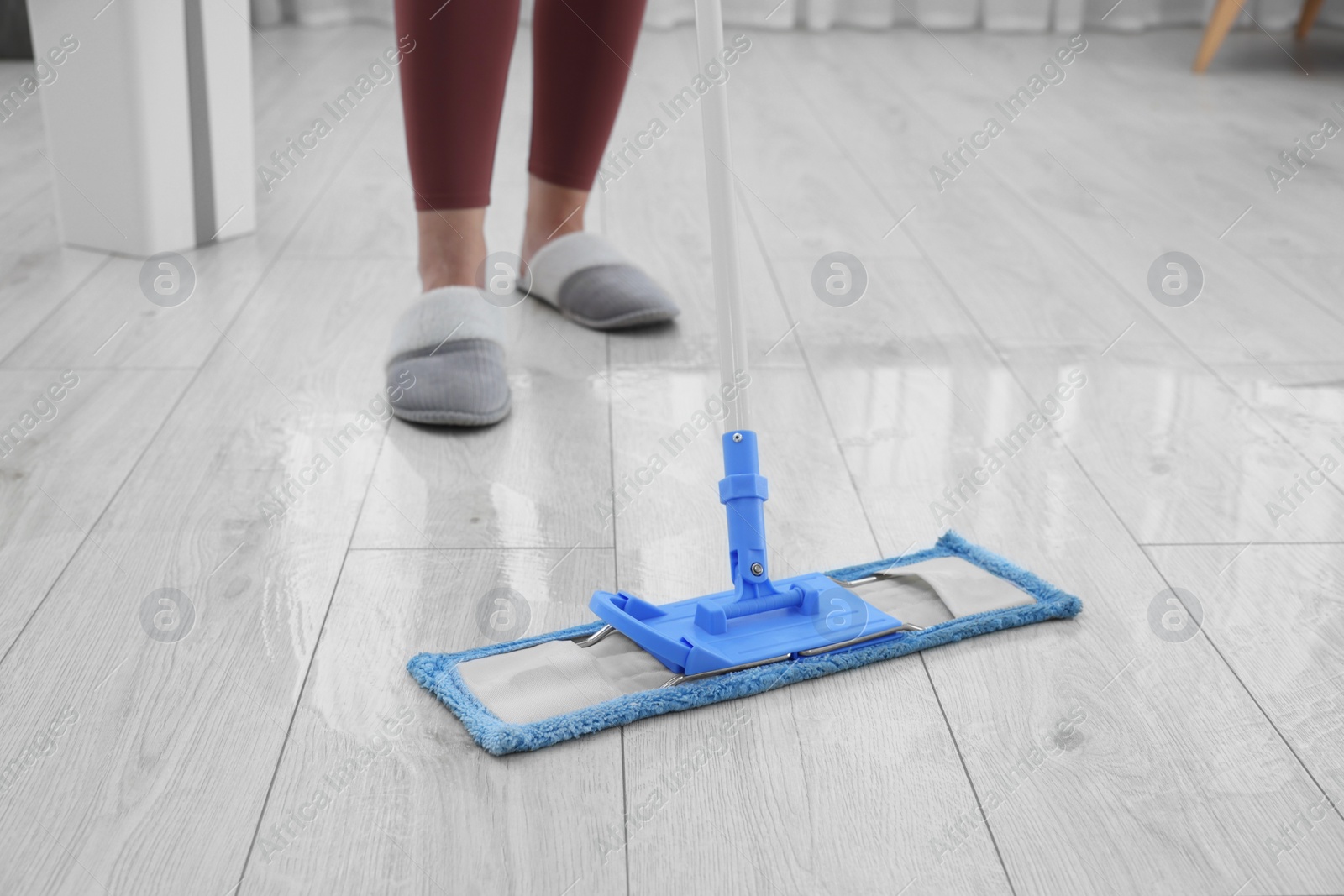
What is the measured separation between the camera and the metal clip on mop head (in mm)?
705

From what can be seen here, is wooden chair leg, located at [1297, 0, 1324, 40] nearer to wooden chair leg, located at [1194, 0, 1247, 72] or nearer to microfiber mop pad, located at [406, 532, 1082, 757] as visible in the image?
wooden chair leg, located at [1194, 0, 1247, 72]

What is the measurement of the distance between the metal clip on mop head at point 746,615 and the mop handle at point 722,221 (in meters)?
0.03

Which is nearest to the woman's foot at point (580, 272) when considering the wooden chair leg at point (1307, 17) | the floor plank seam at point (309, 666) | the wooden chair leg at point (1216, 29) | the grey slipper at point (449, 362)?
the grey slipper at point (449, 362)

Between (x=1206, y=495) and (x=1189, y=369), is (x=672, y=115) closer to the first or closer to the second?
(x=1189, y=369)

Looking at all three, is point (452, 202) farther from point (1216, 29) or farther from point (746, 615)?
point (1216, 29)

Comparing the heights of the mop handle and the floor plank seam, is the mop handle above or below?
above

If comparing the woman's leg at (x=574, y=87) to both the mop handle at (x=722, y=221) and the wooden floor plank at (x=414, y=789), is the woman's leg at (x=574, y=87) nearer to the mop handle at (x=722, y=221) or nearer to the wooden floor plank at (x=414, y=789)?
→ the mop handle at (x=722, y=221)

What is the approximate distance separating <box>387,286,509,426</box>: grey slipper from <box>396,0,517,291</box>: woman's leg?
4cm

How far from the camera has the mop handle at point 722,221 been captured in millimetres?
715

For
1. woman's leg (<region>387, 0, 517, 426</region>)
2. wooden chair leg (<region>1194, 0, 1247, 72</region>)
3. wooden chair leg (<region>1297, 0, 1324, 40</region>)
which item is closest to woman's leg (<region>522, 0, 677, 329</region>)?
woman's leg (<region>387, 0, 517, 426</region>)

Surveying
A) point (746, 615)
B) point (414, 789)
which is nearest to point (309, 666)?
point (414, 789)

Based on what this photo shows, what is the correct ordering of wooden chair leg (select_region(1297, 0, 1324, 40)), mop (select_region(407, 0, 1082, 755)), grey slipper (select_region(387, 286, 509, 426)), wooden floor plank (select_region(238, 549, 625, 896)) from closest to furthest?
wooden floor plank (select_region(238, 549, 625, 896)) → mop (select_region(407, 0, 1082, 755)) → grey slipper (select_region(387, 286, 509, 426)) → wooden chair leg (select_region(1297, 0, 1324, 40))

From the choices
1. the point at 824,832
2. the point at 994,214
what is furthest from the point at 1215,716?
the point at 994,214

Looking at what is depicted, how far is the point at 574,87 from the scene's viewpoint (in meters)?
1.22
